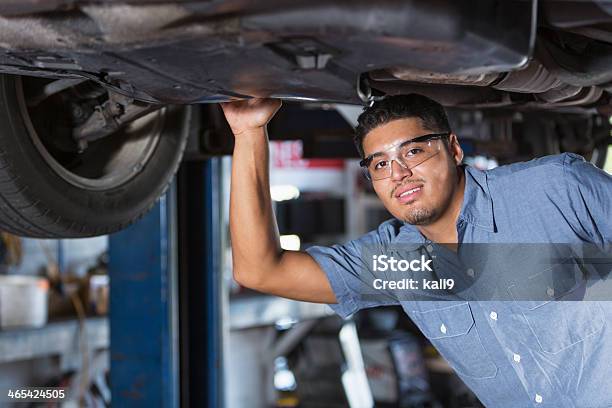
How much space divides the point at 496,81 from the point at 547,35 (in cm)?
12

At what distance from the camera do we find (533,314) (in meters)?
1.61

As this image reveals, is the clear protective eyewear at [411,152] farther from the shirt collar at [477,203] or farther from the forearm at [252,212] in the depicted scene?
the forearm at [252,212]

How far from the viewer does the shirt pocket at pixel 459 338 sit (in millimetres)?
1703

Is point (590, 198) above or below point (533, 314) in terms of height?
above

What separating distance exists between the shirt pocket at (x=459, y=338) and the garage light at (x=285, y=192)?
768cm

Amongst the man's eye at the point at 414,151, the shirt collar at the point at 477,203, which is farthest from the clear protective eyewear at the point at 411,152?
the shirt collar at the point at 477,203

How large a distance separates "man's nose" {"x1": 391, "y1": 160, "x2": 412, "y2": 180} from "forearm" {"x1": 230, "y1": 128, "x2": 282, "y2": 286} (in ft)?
0.84

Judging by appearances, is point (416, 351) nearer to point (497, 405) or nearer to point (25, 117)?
point (497, 405)

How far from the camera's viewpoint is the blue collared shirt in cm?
151

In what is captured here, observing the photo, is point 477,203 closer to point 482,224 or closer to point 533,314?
point 482,224

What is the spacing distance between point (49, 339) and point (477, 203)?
3596 mm

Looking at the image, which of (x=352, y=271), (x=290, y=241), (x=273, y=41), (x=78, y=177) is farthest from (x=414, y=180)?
(x=290, y=241)

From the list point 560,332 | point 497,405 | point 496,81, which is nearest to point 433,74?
point 496,81

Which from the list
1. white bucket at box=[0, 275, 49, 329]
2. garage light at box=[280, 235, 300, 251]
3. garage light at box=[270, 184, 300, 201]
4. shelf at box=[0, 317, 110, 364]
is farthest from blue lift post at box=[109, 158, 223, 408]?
garage light at box=[270, 184, 300, 201]
